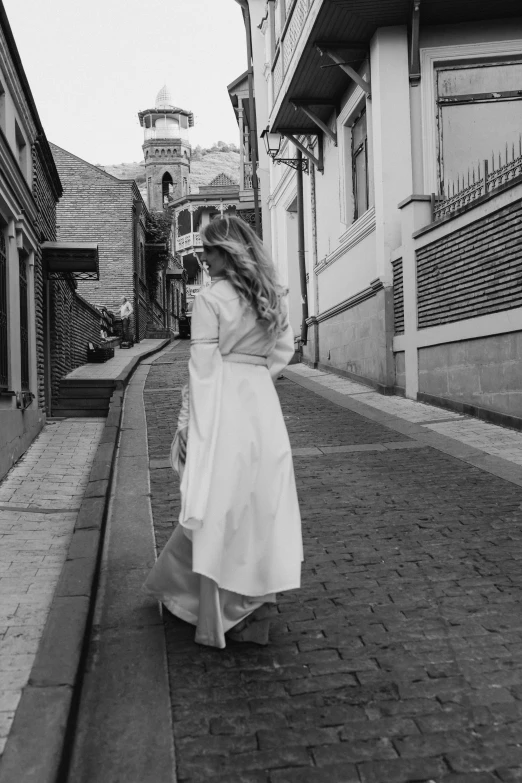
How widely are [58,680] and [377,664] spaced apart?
1.29 metres

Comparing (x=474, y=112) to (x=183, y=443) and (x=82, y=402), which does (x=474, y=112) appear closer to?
(x=82, y=402)

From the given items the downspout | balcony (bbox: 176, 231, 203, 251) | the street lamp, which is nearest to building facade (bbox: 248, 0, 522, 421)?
the street lamp

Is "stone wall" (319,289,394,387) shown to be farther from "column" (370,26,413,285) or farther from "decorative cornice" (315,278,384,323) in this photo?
"column" (370,26,413,285)

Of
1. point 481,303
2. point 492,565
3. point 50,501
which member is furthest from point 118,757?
point 481,303

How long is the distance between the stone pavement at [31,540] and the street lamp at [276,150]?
10478 millimetres

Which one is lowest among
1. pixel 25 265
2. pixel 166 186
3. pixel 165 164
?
pixel 25 265

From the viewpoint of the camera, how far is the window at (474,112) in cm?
1210

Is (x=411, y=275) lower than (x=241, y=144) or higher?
lower

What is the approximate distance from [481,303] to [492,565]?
567 cm

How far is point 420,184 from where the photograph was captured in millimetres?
12258

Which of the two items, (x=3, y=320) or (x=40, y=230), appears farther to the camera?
(x=40, y=230)

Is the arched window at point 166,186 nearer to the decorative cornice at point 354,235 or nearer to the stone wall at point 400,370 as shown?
the decorative cornice at point 354,235

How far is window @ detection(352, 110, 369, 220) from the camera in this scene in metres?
13.9

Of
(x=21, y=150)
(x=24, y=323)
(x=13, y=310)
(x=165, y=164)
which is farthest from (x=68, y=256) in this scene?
(x=165, y=164)
